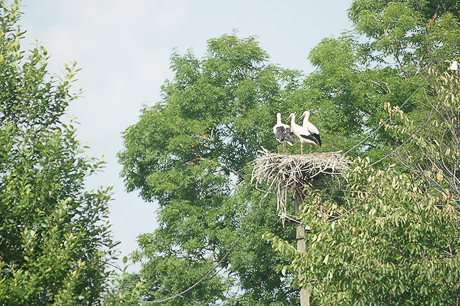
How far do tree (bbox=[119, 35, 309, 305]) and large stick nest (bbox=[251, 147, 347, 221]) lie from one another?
5.69 m

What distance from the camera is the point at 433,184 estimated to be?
442 inches

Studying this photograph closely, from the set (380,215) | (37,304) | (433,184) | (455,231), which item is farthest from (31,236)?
(433,184)

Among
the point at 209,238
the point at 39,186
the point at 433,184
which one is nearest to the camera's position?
the point at 39,186

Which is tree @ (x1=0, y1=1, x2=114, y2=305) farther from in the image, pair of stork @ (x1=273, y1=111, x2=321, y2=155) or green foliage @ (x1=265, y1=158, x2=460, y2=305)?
pair of stork @ (x1=273, y1=111, x2=321, y2=155)

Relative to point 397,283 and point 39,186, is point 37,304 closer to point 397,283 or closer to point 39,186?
point 39,186

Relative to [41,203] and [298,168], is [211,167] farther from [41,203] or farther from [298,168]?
[41,203]

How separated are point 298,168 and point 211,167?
9905 millimetres

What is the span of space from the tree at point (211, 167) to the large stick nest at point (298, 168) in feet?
18.7

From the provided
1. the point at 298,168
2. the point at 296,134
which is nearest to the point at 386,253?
the point at 298,168

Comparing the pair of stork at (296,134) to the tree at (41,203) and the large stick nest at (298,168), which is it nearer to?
the large stick nest at (298,168)

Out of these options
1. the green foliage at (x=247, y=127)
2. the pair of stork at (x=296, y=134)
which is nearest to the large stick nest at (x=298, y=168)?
the pair of stork at (x=296, y=134)

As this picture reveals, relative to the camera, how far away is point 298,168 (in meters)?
12.1

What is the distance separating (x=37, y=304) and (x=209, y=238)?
14106 mm

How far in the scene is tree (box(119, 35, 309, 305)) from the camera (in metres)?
19.2
